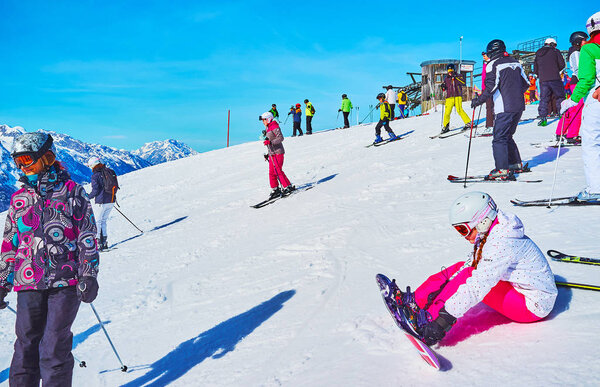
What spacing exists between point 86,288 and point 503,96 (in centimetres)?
755

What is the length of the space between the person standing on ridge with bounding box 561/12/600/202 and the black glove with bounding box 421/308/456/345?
378 cm

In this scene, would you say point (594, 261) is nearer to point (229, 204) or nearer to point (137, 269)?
point (137, 269)

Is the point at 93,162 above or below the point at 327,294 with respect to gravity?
above

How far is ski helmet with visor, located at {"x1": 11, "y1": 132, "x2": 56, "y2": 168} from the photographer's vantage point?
277 centimetres

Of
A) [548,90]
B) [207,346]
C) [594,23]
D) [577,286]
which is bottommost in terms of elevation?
[207,346]

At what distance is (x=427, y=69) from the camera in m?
35.8

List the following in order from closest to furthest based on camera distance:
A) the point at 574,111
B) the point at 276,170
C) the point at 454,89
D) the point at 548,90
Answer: the point at 574,111, the point at 276,170, the point at 548,90, the point at 454,89

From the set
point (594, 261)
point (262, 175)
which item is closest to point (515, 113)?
point (594, 261)

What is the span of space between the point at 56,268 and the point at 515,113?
7621 millimetres

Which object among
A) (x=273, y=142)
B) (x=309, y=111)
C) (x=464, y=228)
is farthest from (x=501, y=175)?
(x=309, y=111)

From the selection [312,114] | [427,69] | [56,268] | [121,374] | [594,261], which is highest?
[427,69]

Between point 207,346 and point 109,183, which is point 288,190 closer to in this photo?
point 109,183

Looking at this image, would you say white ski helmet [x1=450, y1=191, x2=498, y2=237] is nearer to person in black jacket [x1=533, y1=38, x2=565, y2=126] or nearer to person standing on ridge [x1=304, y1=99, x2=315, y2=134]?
person in black jacket [x1=533, y1=38, x2=565, y2=126]

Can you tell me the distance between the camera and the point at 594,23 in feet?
15.5
